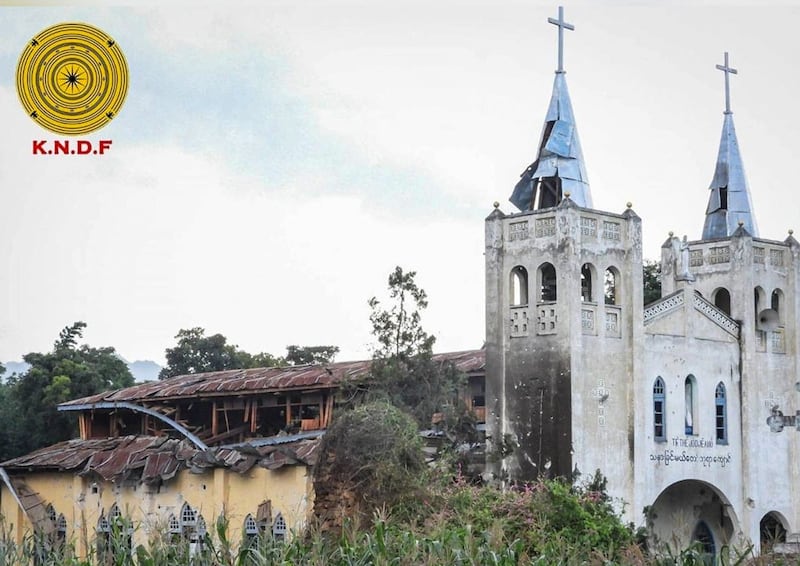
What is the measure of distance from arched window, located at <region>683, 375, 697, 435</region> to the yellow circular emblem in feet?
50.3

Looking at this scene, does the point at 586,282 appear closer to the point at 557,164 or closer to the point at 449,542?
the point at 557,164

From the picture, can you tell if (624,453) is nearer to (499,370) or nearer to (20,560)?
(499,370)

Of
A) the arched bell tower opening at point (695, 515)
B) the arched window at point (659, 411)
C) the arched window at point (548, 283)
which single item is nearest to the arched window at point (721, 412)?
the arched bell tower opening at point (695, 515)

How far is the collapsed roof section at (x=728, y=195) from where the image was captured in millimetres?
32031

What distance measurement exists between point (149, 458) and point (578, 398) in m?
10.1

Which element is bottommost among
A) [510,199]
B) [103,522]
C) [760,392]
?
[103,522]

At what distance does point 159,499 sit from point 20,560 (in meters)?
14.6

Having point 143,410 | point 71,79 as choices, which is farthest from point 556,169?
point 71,79

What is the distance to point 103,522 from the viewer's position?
101 feet

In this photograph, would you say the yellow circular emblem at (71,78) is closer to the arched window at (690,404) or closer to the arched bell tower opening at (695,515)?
the arched window at (690,404)

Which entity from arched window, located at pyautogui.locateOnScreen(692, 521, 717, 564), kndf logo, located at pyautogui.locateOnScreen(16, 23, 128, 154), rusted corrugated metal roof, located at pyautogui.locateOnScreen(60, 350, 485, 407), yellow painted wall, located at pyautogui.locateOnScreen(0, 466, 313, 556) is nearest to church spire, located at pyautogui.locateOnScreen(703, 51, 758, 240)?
rusted corrugated metal roof, located at pyautogui.locateOnScreen(60, 350, 485, 407)

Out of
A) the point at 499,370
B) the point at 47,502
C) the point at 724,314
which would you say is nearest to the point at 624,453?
the point at 499,370

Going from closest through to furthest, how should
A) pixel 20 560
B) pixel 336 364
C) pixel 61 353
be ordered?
pixel 20 560 → pixel 336 364 → pixel 61 353

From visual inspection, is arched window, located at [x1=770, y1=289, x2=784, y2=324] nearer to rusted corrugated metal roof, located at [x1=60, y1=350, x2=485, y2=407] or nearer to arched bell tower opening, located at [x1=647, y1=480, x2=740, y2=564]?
arched bell tower opening, located at [x1=647, y1=480, x2=740, y2=564]
